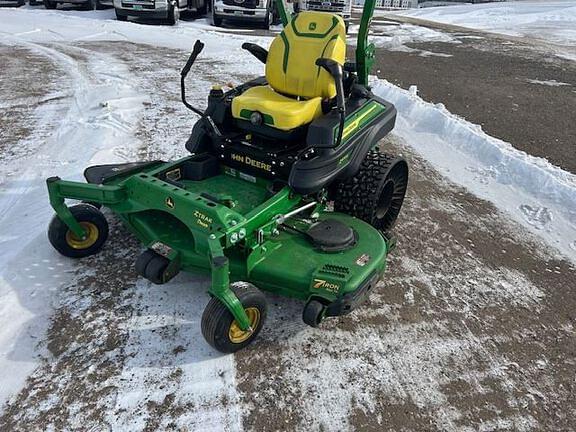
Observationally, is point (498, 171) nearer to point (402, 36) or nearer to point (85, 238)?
point (85, 238)

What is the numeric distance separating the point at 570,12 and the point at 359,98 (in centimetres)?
2146

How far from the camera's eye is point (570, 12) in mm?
21234

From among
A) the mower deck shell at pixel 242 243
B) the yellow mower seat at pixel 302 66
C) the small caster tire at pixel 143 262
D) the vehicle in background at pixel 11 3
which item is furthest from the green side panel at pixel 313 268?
the vehicle in background at pixel 11 3

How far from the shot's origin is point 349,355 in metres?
3.13

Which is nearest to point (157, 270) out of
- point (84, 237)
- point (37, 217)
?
point (84, 237)

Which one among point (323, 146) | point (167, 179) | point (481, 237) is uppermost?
point (323, 146)

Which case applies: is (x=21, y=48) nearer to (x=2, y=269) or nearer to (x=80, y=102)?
(x=80, y=102)

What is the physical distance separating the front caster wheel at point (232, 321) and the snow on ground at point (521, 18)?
15.9m

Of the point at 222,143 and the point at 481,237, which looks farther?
the point at 481,237

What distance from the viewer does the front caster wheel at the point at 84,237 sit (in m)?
3.69

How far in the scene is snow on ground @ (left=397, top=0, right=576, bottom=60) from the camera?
58.0 feet

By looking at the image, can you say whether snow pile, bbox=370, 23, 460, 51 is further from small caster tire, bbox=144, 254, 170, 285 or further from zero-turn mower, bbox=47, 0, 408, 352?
small caster tire, bbox=144, 254, 170, 285

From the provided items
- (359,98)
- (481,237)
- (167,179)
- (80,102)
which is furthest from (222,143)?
(80,102)

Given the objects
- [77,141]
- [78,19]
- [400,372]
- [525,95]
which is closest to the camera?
[400,372]
